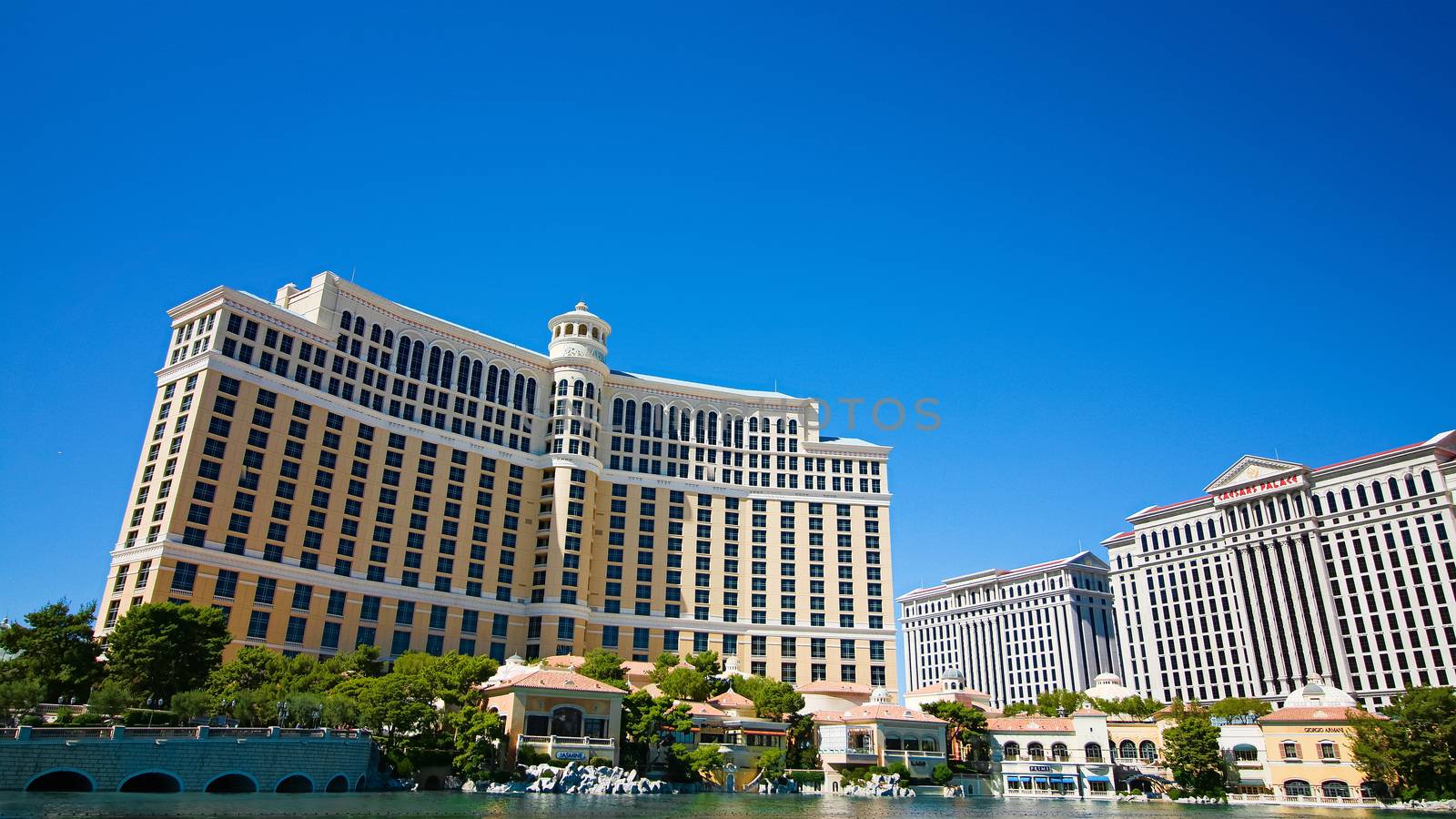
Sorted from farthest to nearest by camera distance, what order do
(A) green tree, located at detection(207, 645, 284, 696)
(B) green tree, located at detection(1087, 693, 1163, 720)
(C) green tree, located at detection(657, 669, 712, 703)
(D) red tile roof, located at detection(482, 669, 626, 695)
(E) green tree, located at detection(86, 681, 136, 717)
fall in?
(B) green tree, located at detection(1087, 693, 1163, 720) < (C) green tree, located at detection(657, 669, 712, 703) < (D) red tile roof, located at detection(482, 669, 626, 695) < (A) green tree, located at detection(207, 645, 284, 696) < (E) green tree, located at detection(86, 681, 136, 717)

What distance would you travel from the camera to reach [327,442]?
324 ft

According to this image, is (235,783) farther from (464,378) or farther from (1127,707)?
(1127,707)

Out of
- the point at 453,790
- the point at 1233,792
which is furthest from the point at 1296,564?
the point at 453,790

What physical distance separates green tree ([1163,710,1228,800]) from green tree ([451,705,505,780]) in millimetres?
55328

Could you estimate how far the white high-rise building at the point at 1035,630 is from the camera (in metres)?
172

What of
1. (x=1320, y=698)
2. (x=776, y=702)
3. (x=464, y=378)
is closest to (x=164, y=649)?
(x=776, y=702)

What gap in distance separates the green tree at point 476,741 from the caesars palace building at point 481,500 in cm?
2800

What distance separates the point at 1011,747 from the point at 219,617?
69780mm

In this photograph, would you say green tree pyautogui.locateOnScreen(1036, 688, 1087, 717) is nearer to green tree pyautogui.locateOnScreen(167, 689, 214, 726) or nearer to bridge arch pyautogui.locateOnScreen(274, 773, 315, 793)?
→ bridge arch pyautogui.locateOnScreen(274, 773, 315, 793)

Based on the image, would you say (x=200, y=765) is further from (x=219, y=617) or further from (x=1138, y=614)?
(x=1138, y=614)

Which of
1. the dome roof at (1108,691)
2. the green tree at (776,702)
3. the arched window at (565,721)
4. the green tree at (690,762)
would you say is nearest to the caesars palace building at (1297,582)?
the dome roof at (1108,691)

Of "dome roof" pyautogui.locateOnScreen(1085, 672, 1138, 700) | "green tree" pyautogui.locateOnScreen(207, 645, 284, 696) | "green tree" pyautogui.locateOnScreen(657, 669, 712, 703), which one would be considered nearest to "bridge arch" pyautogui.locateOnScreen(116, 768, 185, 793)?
"green tree" pyautogui.locateOnScreen(207, 645, 284, 696)

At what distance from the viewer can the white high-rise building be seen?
172 m

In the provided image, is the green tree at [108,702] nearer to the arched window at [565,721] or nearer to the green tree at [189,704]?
the green tree at [189,704]
